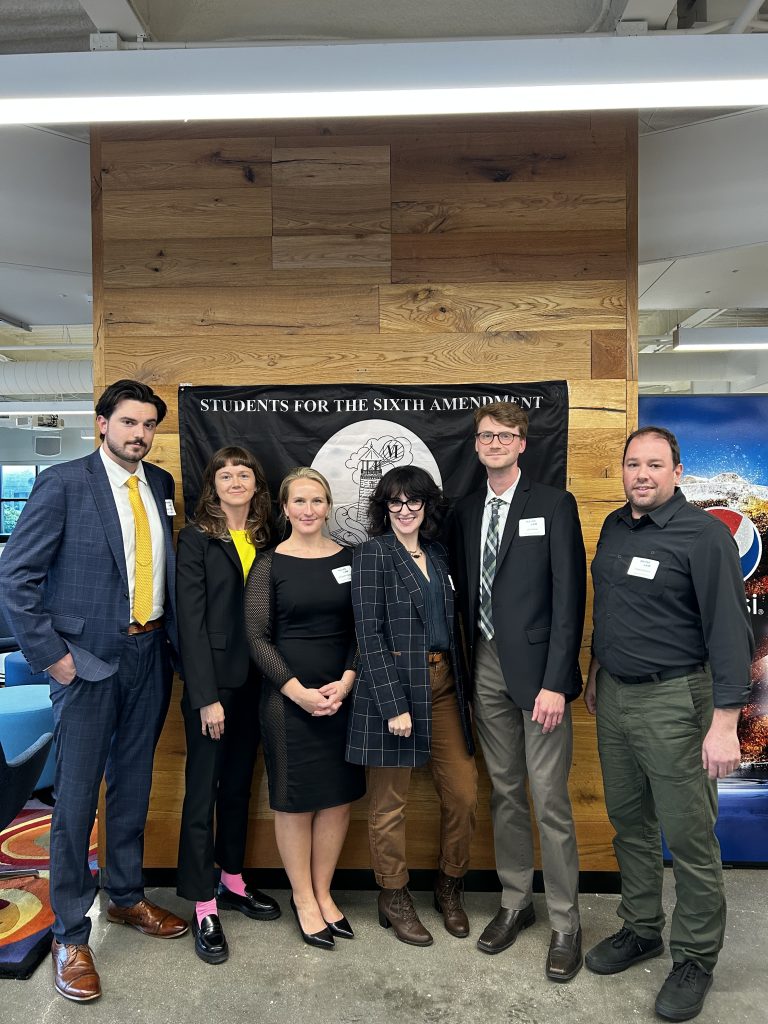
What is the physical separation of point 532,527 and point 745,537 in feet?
4.26

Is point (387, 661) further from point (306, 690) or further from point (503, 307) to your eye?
point (503, 307)

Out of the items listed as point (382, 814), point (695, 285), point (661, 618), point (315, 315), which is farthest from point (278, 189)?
point (695, 285)

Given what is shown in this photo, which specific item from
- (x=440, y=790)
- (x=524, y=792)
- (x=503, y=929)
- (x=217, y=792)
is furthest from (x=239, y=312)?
(x=503, y=929)

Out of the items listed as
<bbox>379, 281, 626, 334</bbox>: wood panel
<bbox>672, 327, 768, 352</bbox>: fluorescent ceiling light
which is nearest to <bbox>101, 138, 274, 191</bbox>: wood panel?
<bbox>379, 281, 626, 334</bbox>: wood panel

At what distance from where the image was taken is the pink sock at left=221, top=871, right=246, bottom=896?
9.36 feet

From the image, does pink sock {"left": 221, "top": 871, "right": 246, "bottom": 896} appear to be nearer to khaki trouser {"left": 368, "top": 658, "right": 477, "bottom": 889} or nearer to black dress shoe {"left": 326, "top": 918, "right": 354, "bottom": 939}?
black dress shoe {"left": 326, "top": 918, "right": 354, "bottom": 939}

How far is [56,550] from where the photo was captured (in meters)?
2.48

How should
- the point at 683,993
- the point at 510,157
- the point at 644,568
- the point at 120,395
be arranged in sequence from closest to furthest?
the point at 683,993 → the point at 644,568 → the point at 120,395 → the point at 510,157

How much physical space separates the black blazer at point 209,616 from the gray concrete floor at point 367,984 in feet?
2.89

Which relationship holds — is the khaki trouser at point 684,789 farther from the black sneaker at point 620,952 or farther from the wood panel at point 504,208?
the wood panel at point 504,208

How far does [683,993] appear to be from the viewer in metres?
2.24

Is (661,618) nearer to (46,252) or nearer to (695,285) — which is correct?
(46,252)

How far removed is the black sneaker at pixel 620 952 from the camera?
8.01ft

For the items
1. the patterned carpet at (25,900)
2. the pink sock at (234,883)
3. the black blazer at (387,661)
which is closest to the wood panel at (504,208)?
the black blazer at (387,661)
